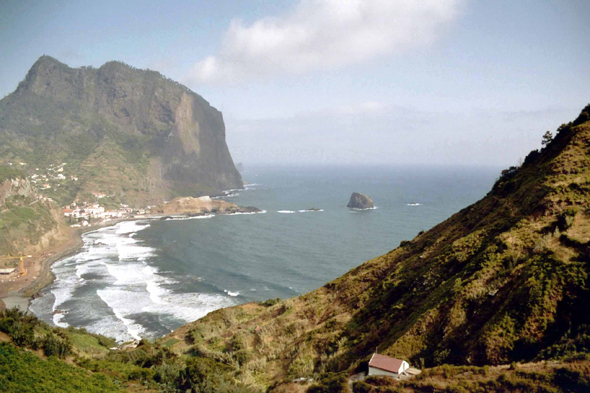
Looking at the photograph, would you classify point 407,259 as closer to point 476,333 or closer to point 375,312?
point 375,312

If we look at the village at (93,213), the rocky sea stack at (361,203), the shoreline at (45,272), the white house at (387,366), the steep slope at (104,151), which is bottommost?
the shoreline at (45,272)

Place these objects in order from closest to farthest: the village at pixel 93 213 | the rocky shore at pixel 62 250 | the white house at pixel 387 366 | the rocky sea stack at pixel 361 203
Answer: the white house at pixel 387 366, the rocky shore at pixel 62 250, the village at pixel 93 213, the rocky sea stack at pixel 361 203

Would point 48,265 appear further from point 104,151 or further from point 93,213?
point 104,151

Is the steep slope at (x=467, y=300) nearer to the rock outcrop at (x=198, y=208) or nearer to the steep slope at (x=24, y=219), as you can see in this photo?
the steep slope at (x=24, y=219)

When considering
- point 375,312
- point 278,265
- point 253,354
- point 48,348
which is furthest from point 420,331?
point 278,265

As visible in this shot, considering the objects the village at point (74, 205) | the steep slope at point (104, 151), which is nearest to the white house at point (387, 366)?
the village at point (74, 205)

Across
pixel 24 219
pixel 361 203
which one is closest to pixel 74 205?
pixel 24 219
